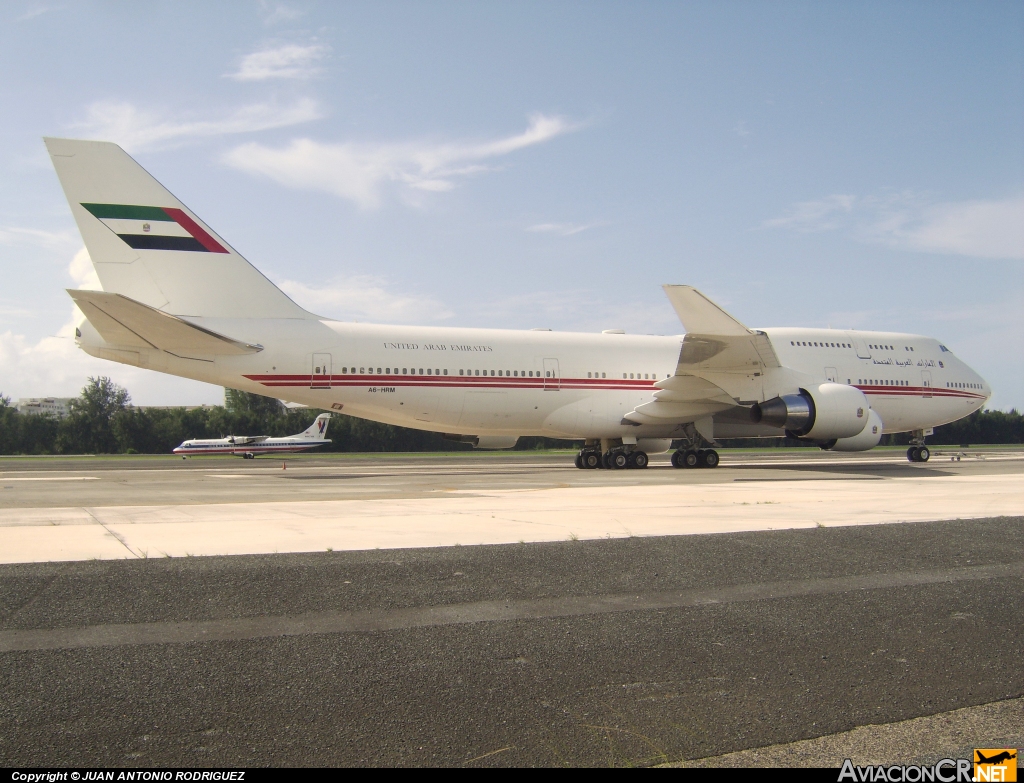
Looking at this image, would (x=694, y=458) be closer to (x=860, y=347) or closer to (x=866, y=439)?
(x=866, y=439)

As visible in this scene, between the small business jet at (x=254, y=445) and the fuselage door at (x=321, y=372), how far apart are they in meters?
35.5

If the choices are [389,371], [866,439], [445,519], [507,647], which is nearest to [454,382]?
[389,371]

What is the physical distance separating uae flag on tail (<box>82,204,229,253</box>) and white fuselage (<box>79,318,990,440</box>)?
2066 mm

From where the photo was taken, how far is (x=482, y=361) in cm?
2289

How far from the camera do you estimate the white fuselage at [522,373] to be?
20.4m

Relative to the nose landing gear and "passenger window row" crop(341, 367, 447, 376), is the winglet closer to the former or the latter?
"passenger window row" crop(341, 367, 447, 376)

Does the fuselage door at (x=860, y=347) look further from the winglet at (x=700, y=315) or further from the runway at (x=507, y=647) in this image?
the runway at (x=507, y=647)

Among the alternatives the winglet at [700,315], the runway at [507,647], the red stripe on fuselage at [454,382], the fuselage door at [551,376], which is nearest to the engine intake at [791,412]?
A: the winglet at [700,315]

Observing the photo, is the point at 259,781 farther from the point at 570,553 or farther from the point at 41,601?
the point at 570,553

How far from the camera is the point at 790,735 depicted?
11.8 feet

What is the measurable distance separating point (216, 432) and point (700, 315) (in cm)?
6670

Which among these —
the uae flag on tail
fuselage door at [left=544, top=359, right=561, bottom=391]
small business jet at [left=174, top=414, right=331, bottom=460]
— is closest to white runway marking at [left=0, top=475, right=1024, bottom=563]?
fuselage door at [left=544, top=359, right=561, bottom=391]

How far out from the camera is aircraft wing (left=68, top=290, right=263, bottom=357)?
17.1 m

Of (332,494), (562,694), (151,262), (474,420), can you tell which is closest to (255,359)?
(151,262)
